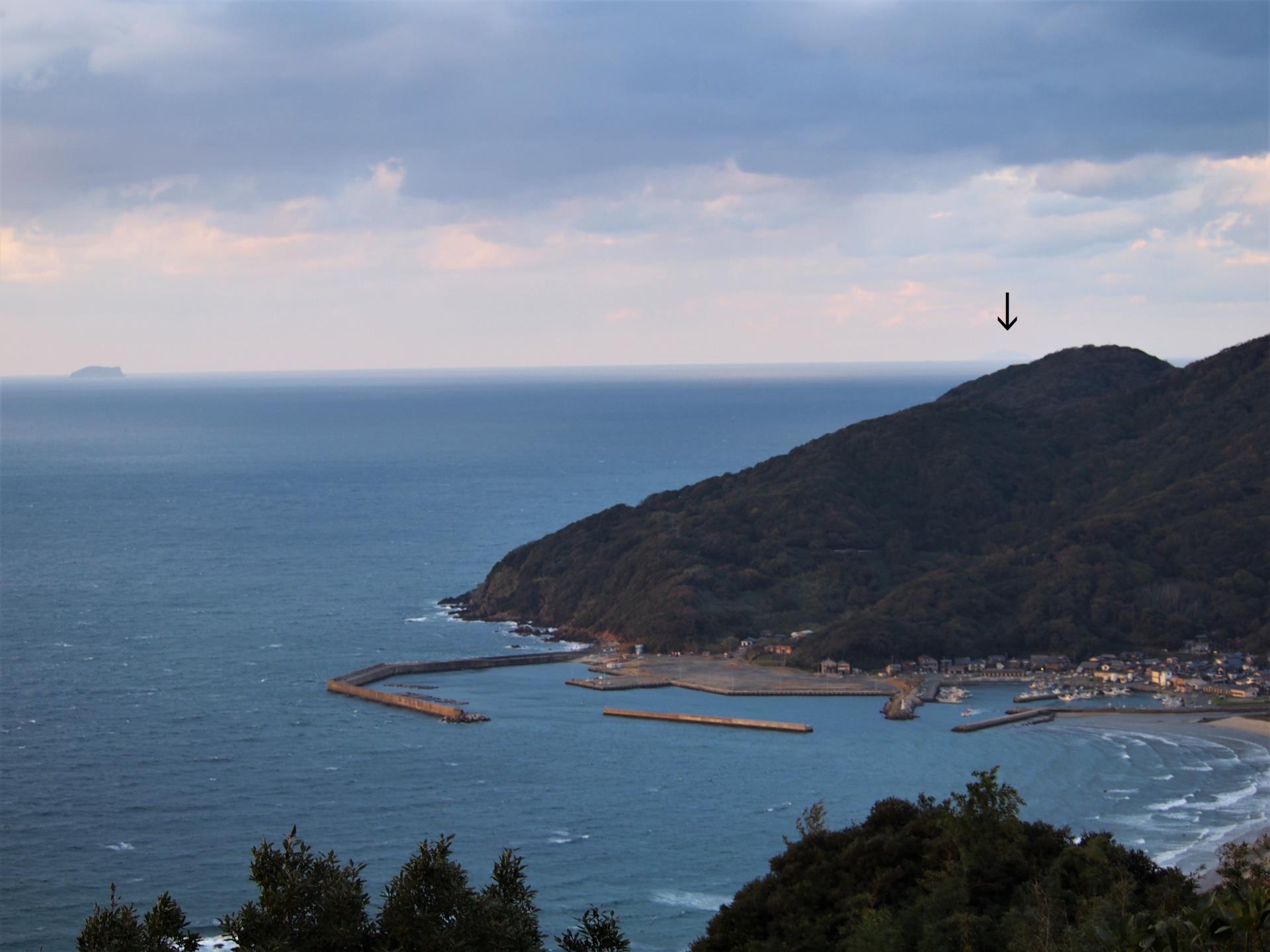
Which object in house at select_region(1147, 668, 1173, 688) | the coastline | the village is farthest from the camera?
house at select_region(1147, 668, 1173, 688)

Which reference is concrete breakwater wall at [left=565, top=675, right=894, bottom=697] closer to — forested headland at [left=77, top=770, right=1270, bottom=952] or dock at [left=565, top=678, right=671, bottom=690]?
dock at [left=565, top=678, right=671, bottom=690]

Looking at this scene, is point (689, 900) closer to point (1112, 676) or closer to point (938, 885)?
point (938, 885)

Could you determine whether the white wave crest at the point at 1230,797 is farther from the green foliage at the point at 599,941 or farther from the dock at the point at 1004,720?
the green foliage at the point at 599,941

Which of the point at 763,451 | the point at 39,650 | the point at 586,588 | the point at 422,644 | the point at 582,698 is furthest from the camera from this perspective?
the point at 763,451

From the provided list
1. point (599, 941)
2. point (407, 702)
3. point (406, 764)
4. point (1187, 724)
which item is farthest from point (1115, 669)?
point (599, 941)

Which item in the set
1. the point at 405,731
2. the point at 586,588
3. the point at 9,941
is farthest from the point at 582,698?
the point at 9,941

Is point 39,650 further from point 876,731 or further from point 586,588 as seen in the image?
point 876,731

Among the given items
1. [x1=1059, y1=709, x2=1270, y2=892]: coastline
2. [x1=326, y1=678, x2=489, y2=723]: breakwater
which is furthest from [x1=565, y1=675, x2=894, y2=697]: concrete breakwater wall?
[x1=1059, y1=709, x2=1270, y2=892]: coastline
